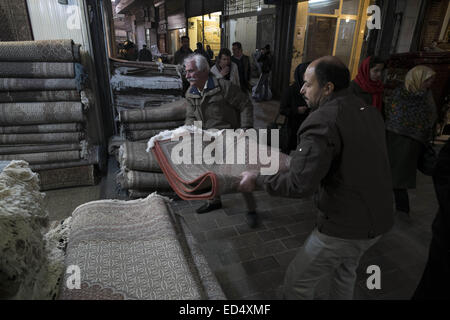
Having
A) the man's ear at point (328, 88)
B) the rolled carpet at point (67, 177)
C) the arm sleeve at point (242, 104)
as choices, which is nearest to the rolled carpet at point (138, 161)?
the rolled carpet at point (67, 177)

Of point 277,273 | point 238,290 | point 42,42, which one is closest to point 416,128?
point 277,273

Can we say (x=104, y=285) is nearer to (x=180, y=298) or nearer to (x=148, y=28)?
(x=180, y=298)

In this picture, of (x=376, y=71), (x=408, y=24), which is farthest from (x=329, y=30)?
(x=376, y=71)

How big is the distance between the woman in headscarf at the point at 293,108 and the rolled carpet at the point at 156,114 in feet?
A: 5.18

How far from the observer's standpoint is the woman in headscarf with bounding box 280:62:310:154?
379 centimetres

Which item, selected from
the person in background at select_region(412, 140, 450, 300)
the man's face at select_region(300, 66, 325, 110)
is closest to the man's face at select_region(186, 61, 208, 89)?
the man's face at select_region(300, 66, 325, 110)

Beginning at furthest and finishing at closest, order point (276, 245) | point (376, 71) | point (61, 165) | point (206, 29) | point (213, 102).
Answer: point (206, 29)
point (61, 165)
point (376, 71)
point (213, 102)
point (276, 245)

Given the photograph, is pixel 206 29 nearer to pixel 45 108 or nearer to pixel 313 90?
pixel 45 108

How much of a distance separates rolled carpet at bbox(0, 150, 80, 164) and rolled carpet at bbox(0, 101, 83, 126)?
43 cm

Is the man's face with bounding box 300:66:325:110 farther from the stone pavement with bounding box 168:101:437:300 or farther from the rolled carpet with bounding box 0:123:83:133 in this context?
the rolled carpet with bounding box 0:123:83:133

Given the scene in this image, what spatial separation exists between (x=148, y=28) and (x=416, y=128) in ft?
65.1

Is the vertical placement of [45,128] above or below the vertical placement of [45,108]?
below

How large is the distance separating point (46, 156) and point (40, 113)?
0.60 meters

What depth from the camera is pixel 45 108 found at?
3.83 m
